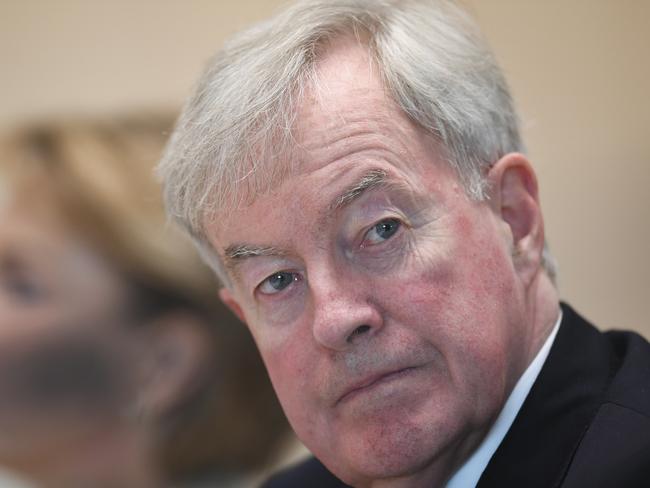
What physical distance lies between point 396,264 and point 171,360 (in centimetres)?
178

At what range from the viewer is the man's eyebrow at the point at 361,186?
76.3 inches

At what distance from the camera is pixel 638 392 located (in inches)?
76.1

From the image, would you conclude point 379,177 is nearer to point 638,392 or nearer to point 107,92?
point 638,392

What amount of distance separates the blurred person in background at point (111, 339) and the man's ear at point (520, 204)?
1542 millimetres

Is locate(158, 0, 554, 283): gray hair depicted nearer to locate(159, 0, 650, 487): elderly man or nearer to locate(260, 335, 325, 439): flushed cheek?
locate(159, 0, 650, 487): elderly man

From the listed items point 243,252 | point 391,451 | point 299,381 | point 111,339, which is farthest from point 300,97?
point 111,339

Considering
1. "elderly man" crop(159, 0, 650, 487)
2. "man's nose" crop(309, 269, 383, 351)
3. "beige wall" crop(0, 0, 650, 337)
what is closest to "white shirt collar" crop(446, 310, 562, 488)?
"elderly man" crop(159, 0, 650, 487)

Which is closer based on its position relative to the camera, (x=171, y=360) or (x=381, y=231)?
(x=381, y=231)

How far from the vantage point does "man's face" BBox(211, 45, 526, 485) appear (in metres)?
1.92

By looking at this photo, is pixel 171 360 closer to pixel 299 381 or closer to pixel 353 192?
pixel 299 381

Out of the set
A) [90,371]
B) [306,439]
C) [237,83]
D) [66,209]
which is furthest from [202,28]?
[306,439]

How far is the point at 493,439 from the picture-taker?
2053mm

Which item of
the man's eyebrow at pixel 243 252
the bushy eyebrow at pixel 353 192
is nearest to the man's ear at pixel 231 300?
the man's eyebrow at pixel 243 252

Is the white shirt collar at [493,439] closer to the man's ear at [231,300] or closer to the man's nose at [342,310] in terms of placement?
the man's nose at [342,310]
